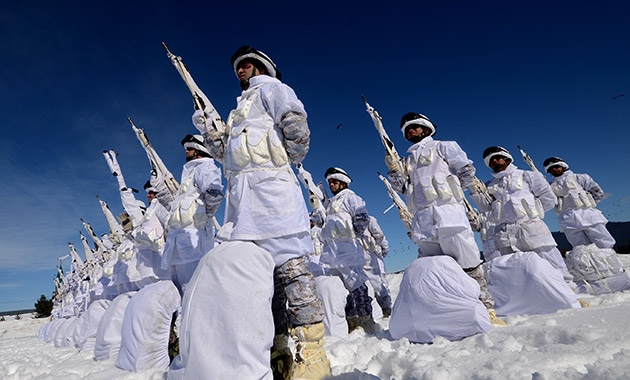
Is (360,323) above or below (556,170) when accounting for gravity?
below

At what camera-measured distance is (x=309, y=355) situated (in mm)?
2172

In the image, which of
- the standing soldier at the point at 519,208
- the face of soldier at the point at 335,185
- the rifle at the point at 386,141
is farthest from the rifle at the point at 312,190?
the standing soldier at the point at 519,208

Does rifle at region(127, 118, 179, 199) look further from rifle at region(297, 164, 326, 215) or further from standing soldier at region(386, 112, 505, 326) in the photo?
standing soldier at region(386, 112, 505, 326)

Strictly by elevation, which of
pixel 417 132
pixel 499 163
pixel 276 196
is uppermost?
pixel 417 132

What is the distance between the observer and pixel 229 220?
8.55 feet

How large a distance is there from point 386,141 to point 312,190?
12.2ft

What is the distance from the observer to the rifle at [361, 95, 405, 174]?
15.6ft

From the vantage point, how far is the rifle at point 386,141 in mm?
4749

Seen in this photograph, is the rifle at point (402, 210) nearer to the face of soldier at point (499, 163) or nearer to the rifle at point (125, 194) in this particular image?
the face of soldier at point (499, 163)

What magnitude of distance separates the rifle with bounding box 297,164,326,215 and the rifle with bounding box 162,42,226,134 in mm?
4563

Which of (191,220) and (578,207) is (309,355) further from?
(578,207)

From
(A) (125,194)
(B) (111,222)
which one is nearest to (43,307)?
(B) (111,222)

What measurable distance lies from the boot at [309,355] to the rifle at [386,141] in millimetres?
2971

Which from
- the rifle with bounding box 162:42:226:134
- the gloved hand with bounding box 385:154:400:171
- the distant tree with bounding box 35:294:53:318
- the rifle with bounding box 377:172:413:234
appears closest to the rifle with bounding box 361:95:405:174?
the gloved hand with bounding box 385:154:400:171
